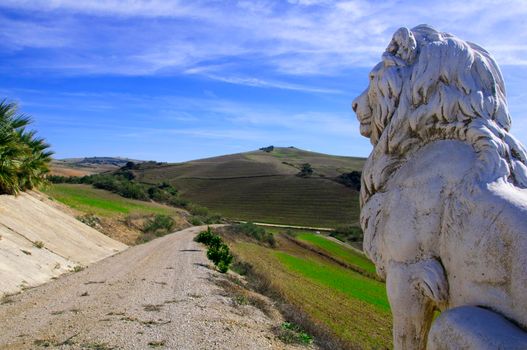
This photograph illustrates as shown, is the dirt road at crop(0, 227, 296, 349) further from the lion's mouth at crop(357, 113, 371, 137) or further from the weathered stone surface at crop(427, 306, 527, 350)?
the weathered stone surface at crop(427, 306, 527, 350)

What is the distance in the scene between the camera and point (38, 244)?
18.9 metres

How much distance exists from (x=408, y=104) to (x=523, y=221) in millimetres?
1108

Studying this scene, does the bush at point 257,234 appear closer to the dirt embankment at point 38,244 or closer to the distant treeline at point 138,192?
the distant treeline at point 138,192

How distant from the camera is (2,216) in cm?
1984

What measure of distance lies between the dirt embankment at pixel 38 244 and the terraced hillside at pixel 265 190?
42.4 meters

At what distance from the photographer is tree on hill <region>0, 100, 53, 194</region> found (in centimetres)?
1958

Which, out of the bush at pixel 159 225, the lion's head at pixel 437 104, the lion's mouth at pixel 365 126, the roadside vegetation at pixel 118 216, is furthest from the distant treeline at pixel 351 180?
the lion's head at pixel 437 104

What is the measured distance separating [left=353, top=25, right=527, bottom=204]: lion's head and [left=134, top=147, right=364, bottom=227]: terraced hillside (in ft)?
199

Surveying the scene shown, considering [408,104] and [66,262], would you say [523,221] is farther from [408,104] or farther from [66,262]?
[66,262]

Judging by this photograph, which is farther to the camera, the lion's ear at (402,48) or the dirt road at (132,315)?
the dirt road at (132,315)

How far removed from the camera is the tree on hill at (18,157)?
19.6m

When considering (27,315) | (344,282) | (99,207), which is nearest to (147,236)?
(99,207)

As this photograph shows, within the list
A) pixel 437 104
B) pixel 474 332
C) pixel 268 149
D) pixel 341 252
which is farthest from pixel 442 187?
pixel 268 149

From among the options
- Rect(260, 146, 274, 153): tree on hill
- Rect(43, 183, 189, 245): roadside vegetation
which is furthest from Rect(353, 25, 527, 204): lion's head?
Rect(260, 146, 274, 153): tree on hill
